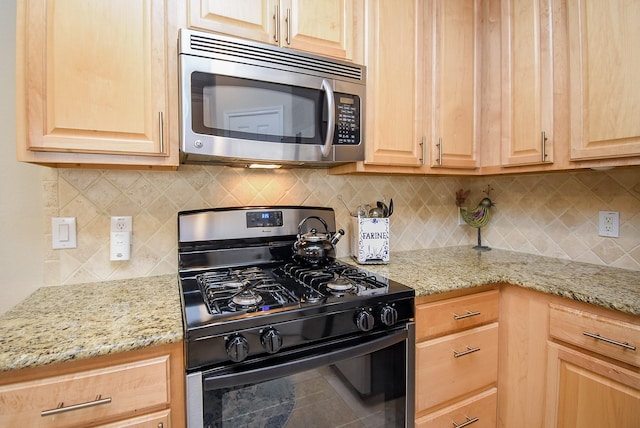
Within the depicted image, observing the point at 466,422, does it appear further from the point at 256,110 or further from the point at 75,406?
the point at 256,110

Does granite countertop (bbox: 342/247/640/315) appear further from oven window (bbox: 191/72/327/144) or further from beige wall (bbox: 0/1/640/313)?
oven window (bbox: 191/72/327/144)

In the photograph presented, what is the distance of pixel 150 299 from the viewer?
1068 millimetres

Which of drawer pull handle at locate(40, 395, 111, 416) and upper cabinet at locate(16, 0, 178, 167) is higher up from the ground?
upper cabinet at locate(16, 0, 178, 167)

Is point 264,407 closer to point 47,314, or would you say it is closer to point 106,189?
point 47,314

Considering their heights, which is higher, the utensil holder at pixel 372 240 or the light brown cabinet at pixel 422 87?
the light brown cabinet at pixel 422 87

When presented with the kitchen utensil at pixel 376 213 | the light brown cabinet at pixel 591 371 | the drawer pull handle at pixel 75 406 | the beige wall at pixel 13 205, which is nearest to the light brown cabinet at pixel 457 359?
the light brown cabinet at pixel 591 371

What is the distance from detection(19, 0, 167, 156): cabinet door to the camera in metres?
0.95

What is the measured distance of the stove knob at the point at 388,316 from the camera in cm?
105

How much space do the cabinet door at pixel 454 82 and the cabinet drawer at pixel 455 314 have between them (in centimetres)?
68

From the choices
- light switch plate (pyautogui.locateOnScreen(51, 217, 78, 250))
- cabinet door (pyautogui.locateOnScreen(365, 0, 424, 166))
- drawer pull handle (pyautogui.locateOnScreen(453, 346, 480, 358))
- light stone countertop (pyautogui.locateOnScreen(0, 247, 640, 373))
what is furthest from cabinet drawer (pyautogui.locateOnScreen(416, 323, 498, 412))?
light switch plate (pyautogui.locateOnScreen(51, 217, 78, 250))

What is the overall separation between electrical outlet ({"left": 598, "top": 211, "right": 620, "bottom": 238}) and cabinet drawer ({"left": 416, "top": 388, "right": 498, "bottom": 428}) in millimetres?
929

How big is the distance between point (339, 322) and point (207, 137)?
77 cm

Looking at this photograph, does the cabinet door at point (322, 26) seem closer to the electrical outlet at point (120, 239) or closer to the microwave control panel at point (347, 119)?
the microwave control panel at point (347, 119)

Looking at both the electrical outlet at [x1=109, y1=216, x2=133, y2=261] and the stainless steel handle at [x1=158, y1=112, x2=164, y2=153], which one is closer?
the stainless steel handle at [x1=158, y1=112, x2=164, y2=153]
